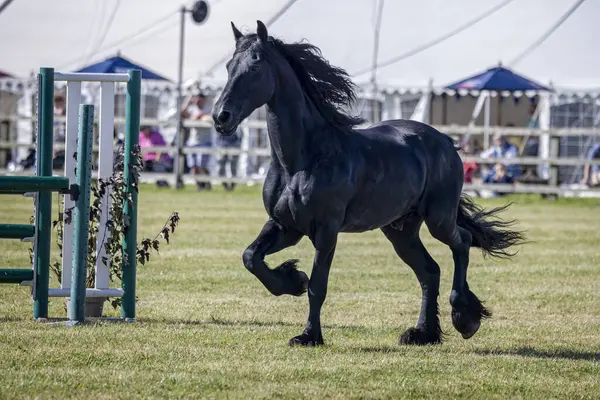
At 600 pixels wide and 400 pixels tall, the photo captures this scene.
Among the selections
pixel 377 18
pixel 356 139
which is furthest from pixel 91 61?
pixel 356 139

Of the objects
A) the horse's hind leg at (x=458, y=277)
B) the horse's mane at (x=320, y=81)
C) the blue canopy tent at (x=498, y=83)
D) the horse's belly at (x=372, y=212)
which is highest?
the blue canopy tent at (x=498, y=83)

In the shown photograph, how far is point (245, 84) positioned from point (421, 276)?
85.5 inches

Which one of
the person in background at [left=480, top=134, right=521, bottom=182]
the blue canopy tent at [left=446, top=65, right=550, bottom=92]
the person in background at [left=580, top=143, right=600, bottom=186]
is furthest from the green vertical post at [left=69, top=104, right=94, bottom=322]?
the person in background at [left=580, top=143, right=600, bottom=186]

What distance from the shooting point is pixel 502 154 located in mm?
27109

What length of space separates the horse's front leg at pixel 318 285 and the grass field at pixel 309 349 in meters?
0.13

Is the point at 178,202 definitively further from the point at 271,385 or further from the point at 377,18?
the point at 271,385

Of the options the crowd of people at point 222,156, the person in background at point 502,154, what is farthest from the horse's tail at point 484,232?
the person in background at point 502,154

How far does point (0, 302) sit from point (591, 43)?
21.3 meters

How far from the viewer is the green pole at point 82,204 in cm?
812

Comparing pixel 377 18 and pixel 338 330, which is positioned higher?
pixel 377 18

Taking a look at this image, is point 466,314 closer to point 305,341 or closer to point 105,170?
point 305,341

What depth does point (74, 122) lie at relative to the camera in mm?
8453

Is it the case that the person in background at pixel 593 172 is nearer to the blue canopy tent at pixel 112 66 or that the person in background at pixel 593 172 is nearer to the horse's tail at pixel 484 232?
the blue canopy tent at pixel 112 66

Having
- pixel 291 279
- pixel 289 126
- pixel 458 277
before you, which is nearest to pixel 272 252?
pixel 291 279
